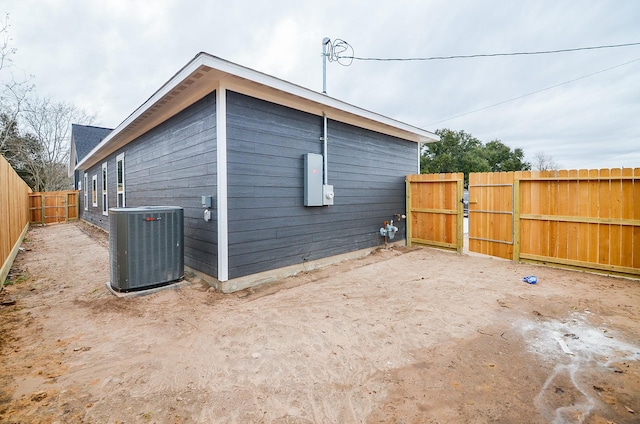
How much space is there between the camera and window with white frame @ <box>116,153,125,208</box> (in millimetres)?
8320

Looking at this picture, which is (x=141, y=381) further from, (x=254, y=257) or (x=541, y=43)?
(x=541, y=43)

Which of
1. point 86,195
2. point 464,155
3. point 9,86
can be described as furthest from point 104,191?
point 464,155

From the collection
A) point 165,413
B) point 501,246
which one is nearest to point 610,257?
point 501,246

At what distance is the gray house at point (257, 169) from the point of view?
3904mm

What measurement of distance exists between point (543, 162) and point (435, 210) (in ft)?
114

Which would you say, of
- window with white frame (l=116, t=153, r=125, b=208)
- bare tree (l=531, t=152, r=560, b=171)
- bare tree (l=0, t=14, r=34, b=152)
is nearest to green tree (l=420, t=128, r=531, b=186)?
bare tree (l=531, t=152, r=560, b=171)

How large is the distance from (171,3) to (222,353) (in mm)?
8336

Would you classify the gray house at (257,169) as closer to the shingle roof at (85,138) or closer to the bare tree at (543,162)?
the shingle roof at (85,138)

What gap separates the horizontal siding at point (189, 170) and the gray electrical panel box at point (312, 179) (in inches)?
60.3

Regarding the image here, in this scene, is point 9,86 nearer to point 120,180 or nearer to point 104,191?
point 104,191

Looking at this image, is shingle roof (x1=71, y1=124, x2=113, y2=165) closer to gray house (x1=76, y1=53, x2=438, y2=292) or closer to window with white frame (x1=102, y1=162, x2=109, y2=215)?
window with white frame (x1=102, y1=162, x2=109, y2=215)

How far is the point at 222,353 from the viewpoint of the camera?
2340 mm

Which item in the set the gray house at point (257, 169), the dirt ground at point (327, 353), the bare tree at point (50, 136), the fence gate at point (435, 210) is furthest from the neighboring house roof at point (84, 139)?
the fence gate at point (435, 210)

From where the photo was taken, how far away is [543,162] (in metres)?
32.3
